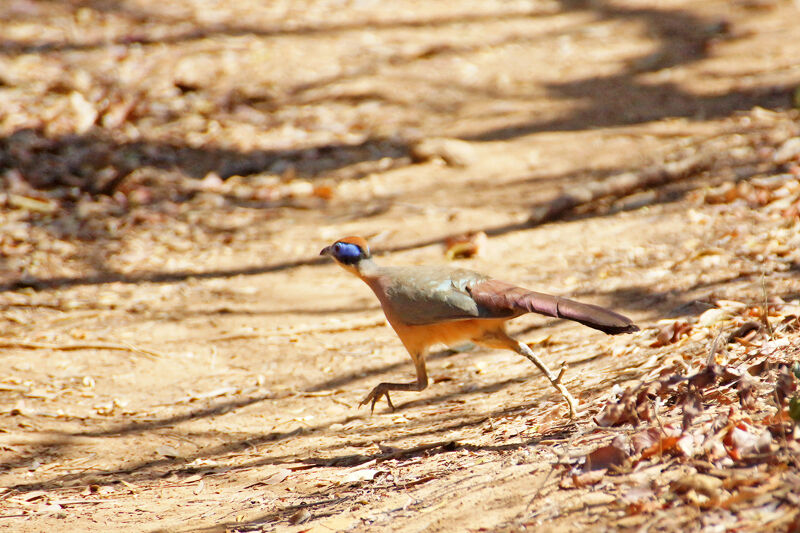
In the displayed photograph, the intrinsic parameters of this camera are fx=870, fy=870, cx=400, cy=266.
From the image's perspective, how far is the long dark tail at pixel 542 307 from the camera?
3852 mm

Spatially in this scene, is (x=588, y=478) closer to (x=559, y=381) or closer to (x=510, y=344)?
(x=559, y=381)

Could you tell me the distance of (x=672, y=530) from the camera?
2.72 metres

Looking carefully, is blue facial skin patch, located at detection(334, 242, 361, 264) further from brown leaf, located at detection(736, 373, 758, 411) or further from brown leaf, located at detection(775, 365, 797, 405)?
brown leaf, located at detection(775, 365, 797, 405)

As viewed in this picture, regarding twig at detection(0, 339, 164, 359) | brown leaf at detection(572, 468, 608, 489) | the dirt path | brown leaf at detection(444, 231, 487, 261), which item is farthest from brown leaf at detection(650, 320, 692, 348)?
twig at detection(0, 339, 164, 359)

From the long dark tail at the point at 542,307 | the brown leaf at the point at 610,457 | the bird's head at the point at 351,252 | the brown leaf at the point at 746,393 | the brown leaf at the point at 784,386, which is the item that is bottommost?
the brown leaf at the point at 610,457

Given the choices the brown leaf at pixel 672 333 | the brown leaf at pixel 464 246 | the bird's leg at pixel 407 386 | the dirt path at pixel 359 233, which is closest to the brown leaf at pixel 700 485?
the dirt path at pixel 359 233

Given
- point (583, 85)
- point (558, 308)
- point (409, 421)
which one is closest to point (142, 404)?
point (409, 421)

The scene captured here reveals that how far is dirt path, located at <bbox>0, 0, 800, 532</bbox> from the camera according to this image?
389 centimetres

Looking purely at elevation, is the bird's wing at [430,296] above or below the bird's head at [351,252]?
below

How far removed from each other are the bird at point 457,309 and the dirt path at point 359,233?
34 cm

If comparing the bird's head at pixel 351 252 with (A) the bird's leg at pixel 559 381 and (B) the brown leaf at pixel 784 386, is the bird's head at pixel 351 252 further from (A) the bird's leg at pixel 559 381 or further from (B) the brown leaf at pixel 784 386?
(B) the brown leaf at pixel 784 386

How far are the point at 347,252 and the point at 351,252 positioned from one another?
0.02 m

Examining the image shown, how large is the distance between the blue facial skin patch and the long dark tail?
2.78 ft

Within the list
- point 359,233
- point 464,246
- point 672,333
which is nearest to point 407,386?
point 672,333
